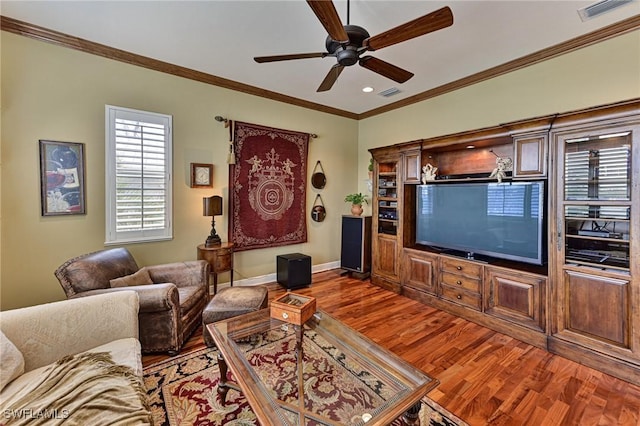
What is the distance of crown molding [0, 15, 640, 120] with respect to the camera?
2500 millimetres

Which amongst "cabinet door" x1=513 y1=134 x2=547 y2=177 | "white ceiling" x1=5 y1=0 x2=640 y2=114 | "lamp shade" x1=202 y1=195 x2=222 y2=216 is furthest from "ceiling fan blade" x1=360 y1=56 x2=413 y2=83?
"lamp shade" x1=202 y1=195 x2=222 y2=216

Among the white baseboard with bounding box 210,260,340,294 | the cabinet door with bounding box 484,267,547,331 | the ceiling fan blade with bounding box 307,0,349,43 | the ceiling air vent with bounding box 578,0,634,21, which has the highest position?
the ceiling air vent with bounding box 578,0,634,21

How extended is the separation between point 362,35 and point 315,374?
94.4 inches

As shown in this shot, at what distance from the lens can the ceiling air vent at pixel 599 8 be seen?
2.16 m

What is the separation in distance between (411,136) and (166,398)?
13.7 feet

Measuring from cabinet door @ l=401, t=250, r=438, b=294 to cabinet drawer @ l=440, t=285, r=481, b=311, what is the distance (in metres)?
0.16

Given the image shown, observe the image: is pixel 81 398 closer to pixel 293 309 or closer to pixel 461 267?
pixel 293 309

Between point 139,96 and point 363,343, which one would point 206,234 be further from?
point 363,343

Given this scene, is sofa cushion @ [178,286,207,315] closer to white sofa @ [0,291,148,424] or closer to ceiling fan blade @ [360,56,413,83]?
white sofa @ [0,291,148,424]

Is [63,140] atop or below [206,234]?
atop

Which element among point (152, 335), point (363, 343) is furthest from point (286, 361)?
point (152, 335)

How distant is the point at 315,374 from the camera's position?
6.05 feet

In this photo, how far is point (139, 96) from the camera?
3.17 m

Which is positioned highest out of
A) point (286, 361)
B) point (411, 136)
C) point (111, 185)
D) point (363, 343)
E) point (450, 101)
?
point (450, 101)
